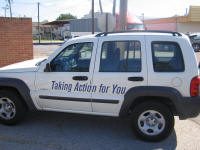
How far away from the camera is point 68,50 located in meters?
4.40

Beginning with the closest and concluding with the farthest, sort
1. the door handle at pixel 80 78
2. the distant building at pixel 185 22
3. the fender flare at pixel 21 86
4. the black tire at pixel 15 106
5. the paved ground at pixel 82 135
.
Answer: the paved ground at pixel 82 135 → the door handle at pixel 80 78 → the fender flare at pixel 21 86 → the black tire at pixel 15 106 → the distant building at pixel 185 22

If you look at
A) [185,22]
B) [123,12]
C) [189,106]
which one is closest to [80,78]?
[189,106]

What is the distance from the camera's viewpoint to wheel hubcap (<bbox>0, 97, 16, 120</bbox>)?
4.77 m

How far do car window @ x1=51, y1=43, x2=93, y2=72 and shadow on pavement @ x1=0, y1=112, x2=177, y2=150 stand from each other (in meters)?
1.20

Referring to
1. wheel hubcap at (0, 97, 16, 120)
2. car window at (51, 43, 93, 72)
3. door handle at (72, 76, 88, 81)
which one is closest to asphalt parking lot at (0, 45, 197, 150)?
wheel hubcap at (0, 97, 16, 120)

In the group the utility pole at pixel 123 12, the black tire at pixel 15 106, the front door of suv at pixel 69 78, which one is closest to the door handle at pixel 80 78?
the front door of suv at pixel 69 78

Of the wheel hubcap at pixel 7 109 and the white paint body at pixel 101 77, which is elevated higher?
the white paint body at pixel 101 77

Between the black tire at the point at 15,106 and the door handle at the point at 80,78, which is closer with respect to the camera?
the door handle at the point at 80,78

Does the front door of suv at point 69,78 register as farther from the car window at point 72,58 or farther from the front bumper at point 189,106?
the front bumper at point 189,106

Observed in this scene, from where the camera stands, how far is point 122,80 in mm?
4031

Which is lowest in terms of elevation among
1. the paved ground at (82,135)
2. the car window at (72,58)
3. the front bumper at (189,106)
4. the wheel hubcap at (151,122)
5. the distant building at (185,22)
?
the paved ground at (82,135)

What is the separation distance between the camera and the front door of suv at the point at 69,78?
167 inches

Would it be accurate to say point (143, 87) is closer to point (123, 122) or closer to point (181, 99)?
point (181, 99)

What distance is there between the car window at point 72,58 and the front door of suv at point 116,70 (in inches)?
11.6
